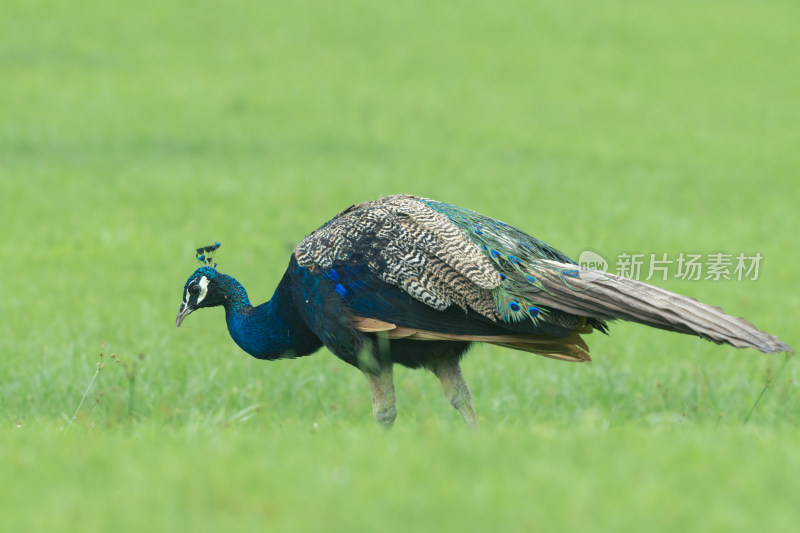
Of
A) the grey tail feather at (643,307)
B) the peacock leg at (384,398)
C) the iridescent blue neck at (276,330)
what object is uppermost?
the grey tail feather at (643,307)

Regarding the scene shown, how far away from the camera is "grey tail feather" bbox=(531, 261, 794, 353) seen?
4.83m

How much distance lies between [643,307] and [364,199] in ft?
26.0

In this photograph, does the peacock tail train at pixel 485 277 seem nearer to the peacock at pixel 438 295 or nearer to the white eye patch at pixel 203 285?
the peacock at pixel 438 295

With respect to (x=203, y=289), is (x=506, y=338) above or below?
below

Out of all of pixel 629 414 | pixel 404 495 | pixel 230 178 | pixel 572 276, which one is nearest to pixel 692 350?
pixel 629 414

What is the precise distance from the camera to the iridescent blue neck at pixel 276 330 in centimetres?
610

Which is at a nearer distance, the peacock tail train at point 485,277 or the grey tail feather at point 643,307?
the grey tail feather at point 643,307

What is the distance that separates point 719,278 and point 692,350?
2.62 m

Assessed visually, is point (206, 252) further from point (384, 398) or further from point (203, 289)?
point (384, 398)

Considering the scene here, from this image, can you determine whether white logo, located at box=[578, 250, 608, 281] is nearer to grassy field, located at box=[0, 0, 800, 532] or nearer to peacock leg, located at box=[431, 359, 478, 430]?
grassy field, located at box=[0, 0, 800, 532]

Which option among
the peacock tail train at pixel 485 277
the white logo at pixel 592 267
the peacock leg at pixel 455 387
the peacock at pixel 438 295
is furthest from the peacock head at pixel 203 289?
the white logo at pixel 592 267

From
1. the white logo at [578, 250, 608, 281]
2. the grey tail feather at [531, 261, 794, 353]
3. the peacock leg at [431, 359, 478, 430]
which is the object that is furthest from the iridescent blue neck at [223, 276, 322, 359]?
the white logo at [578, 250, 608, 281]

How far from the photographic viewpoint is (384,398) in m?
5.88

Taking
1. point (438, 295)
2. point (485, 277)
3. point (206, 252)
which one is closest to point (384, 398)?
point (438, 295)
